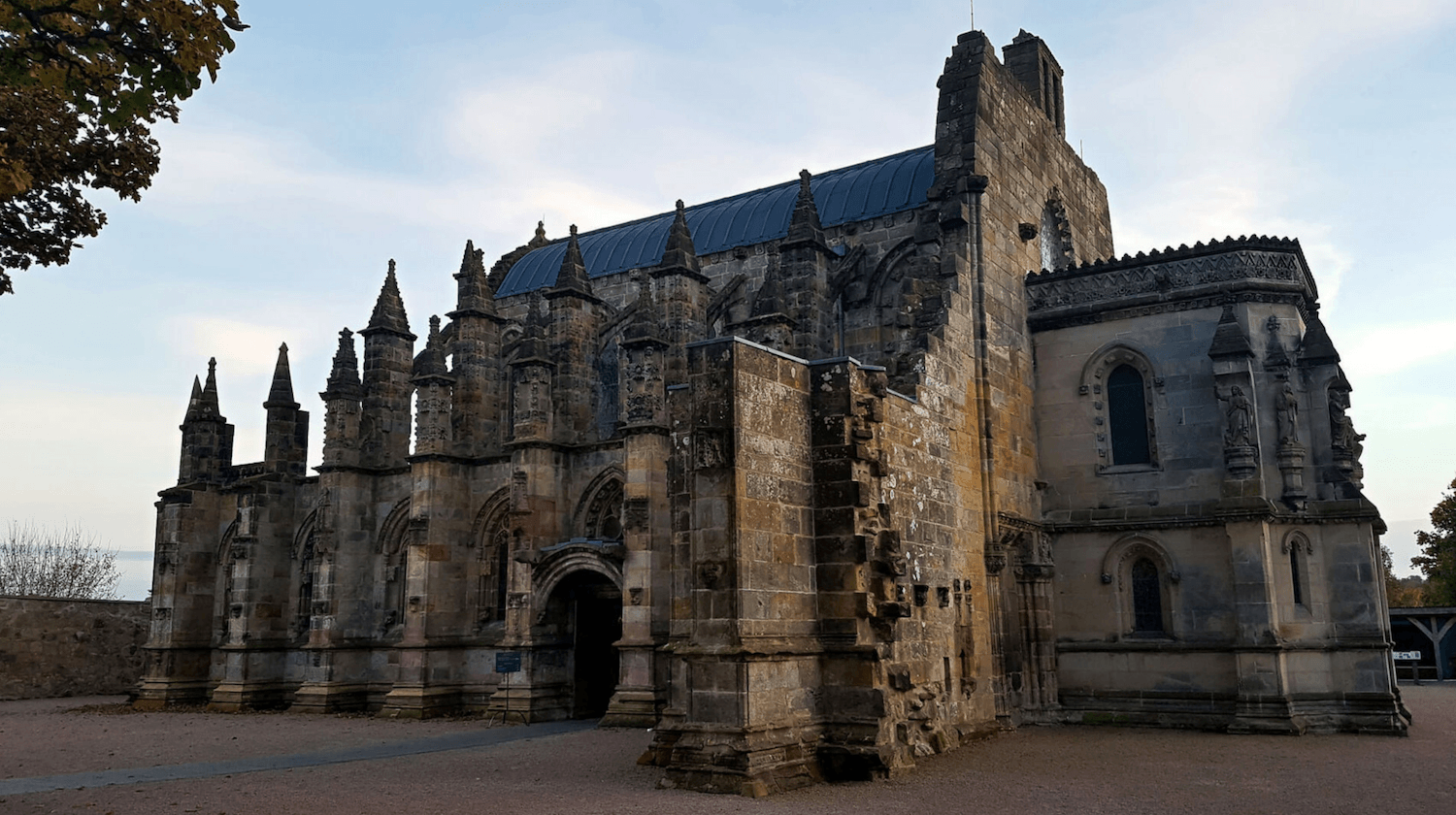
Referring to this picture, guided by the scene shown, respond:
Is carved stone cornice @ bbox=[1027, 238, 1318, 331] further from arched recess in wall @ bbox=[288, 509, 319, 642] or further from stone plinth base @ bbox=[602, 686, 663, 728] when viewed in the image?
arched recess in wall @ bbox=[288, 509, 319, 642]

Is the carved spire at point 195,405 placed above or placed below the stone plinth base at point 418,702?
above

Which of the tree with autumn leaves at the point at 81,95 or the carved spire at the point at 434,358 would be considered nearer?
the tree with autumn leaves at the point at 81,95

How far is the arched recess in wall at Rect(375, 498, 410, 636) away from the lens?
81.9ft

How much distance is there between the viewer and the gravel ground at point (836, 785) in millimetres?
10844

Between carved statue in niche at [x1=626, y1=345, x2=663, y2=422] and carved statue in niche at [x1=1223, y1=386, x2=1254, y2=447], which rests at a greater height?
carved statue in niche at [x1=626, y1=345, x2=663, y2=422]

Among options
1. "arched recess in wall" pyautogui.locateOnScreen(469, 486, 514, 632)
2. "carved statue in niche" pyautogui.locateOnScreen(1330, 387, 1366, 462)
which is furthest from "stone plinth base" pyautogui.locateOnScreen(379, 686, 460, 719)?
"carved statue in niche" pyautogui.locateOnScreen(1330, 387, 1366, 462)

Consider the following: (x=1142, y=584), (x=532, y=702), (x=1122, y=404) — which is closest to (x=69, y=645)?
(x=532, y=702)

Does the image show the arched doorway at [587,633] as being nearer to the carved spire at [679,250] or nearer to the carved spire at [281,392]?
the carved spire at [679,250]

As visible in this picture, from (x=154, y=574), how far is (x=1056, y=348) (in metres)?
22.9

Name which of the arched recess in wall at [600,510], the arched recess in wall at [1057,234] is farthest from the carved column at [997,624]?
the arched recess in wall at [1057,234]

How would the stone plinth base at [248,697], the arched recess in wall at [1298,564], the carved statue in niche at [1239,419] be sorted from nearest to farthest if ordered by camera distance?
the arched recess in wall at [1298,564], the carved statue in niche at [1239,419], the stone plinth base at [248,697]

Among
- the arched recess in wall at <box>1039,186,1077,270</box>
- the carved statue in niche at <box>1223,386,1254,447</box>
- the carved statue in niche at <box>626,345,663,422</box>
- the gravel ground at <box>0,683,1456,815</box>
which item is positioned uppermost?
the arched recess in wall at <box>1039,186,1077,270</box>

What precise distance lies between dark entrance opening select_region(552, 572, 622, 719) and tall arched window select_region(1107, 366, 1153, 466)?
31.6 ft

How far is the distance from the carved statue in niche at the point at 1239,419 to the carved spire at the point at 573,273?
12774 millimetres
